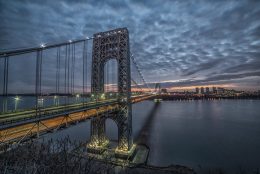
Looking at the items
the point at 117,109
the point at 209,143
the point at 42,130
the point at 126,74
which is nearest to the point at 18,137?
the point at 42,130

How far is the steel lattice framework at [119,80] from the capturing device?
67.2ft

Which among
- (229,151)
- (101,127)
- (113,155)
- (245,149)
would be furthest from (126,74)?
(245,149)

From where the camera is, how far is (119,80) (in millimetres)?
21406

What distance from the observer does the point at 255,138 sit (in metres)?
36.8

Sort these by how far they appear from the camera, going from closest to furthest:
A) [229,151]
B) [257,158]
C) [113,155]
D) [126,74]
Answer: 1. [113,155]
2. [126,74]
3. [257,158]
4. [229,151]

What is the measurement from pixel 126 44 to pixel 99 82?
21.5 ft

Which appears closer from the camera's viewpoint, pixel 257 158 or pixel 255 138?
pixel 257 158

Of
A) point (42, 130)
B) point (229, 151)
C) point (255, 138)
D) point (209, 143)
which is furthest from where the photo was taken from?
point (255, 138)

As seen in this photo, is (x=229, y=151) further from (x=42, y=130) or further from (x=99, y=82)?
(x=42, y=130)

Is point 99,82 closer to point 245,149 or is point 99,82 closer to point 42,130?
point 42,130

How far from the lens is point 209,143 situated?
3284cm

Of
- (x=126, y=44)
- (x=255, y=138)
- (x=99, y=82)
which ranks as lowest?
(x=255, y=138)

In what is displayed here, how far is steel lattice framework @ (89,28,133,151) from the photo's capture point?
20.5 m

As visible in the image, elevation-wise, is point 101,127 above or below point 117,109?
below
